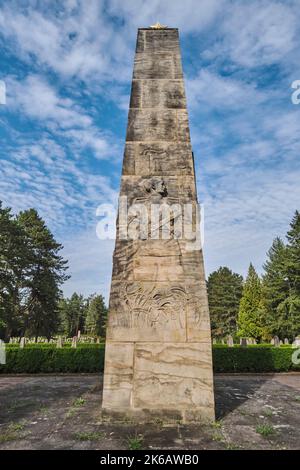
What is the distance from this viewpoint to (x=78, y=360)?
540 inches

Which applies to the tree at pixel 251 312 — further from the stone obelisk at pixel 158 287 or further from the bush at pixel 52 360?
the stone obelisk at pixel 158 287

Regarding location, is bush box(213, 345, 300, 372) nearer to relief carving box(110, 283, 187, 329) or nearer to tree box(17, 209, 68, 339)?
relief carving box(110, 283, 187, 329)

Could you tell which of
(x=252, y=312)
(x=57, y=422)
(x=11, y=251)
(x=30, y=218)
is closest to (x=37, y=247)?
(x=30, y=218)

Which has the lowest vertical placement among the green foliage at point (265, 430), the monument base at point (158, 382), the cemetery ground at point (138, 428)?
the cemetery ground at point (138, 428)

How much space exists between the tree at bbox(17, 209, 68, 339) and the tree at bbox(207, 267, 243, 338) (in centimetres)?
2736

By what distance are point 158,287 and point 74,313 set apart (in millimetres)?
69028

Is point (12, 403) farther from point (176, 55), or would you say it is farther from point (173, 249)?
point (176, 55)

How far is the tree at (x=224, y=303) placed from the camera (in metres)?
49.8

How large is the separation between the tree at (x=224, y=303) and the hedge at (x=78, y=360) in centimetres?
3509

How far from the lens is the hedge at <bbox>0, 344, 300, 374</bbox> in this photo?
13.5m

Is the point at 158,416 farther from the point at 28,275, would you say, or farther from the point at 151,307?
the point at 28,275

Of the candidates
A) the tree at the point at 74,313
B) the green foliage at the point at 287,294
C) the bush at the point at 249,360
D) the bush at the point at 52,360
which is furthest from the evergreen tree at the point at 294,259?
the tree at the point at 74,313

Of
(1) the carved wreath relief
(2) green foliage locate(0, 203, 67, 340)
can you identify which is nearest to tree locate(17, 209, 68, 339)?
(2) green foliage locate(0, 203, 67, 340)

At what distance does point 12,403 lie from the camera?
6250mm
